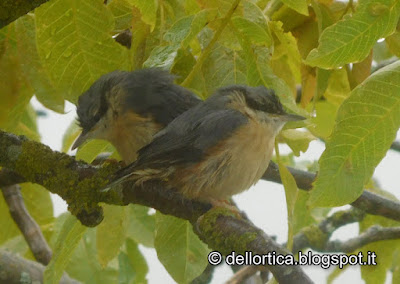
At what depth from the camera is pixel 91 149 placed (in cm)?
314

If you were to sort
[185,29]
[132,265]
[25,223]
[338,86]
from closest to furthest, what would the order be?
1. [185,29]
2. [338,86]
3. [25,223]
4. [132,265]

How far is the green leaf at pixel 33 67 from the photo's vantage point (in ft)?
8.82

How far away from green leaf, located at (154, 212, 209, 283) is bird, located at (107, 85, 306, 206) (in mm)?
150

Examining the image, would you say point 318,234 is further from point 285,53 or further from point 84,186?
Result: point 84,186

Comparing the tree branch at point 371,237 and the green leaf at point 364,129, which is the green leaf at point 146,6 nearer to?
the green leaf at point 364,129

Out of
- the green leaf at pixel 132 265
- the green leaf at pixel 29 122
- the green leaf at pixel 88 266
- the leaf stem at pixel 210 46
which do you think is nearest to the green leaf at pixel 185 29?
the leaf stem at pixel 210 46

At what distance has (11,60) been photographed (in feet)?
9.04

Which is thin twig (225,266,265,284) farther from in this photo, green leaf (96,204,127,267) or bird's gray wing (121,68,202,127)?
bird's gray wing (121,68,202,127)

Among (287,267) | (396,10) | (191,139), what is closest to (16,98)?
(191,139)

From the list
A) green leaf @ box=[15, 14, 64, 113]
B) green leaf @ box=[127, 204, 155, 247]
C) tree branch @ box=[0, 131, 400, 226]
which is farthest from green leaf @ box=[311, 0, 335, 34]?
green leaf @ box=[127, 204, 155, 247]

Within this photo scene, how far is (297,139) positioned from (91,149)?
0.95 m

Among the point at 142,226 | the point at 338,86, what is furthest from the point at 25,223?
the point at 338,86

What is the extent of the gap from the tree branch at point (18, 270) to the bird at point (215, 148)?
100cm

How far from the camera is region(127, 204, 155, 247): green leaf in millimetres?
3777
